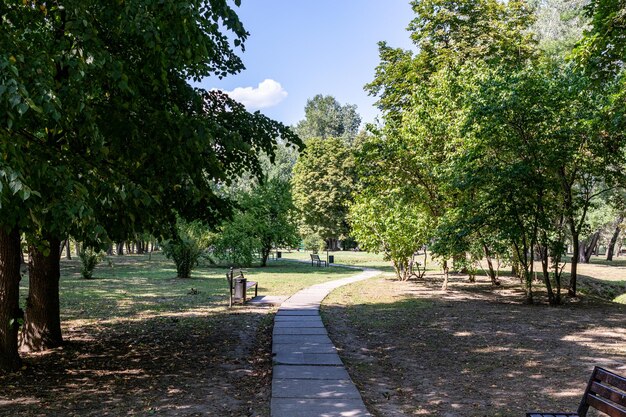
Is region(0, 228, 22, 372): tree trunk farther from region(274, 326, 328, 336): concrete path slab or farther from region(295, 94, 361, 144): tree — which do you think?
region(295, 94, 361, 144): tree

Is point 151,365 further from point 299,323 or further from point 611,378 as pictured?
point 611,378

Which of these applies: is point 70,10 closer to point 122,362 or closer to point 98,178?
point 98,178

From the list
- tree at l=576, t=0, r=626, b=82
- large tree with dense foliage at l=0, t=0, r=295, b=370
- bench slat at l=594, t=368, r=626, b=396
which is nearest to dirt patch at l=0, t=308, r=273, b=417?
large tree with dense foliage at l=0, t=0, r=295, b=370

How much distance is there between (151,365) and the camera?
7.03m

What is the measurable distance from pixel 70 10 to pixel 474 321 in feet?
32.4

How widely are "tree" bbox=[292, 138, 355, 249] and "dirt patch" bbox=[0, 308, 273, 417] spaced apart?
42894 millimetres

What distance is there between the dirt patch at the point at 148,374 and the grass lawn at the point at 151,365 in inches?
0.5

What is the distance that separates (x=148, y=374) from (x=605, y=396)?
18.2ft

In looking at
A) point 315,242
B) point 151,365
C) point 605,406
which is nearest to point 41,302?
point 151,365

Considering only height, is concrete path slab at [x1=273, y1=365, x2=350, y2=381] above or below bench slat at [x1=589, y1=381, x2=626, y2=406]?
below

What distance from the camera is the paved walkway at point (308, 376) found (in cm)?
479

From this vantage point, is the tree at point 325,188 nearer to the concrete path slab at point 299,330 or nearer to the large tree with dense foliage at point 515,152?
the large tree with dense foliage at point 515,152

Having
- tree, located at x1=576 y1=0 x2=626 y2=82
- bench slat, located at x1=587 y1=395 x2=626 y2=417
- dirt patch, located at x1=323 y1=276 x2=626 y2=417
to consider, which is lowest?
dirt patch, located at x1=323 y1=276 x2=626 y2=417

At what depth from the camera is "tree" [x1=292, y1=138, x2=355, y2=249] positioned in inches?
2076
